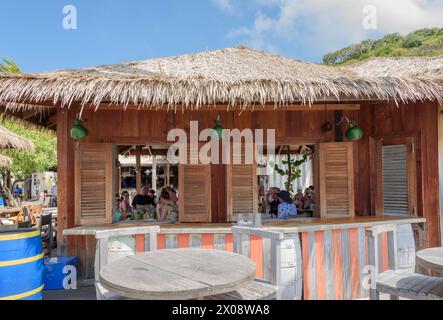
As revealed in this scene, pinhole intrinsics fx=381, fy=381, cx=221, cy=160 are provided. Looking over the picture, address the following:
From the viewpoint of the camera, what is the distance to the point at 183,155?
591 cm

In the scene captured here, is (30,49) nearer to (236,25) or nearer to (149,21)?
(149,21)

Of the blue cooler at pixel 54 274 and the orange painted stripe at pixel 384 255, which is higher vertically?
A: the orange painted stripe at pixel 384 255

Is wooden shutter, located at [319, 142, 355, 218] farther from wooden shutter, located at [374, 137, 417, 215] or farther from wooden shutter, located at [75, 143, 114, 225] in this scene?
wooden shutter, located at [75, 143, 114, 225]

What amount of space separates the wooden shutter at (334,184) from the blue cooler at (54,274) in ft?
12.8

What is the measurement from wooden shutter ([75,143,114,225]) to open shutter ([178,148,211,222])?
109 centimetres

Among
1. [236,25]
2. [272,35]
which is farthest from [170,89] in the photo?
[272,35]

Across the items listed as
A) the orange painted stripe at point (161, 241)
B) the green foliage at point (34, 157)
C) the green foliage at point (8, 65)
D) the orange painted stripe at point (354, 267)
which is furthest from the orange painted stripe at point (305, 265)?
the green foliage at point (8, 65)

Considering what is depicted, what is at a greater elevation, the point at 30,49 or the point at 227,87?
the point at 30,49

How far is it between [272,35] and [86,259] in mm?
14418

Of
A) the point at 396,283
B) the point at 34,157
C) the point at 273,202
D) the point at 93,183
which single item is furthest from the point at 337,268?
the point at 34,157

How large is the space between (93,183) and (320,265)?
3.46 m

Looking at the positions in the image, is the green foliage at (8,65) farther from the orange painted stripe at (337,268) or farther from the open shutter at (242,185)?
the orange painted stripe at (337,268)

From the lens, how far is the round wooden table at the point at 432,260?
9.34 ft

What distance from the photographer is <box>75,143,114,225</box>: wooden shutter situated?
5672 mm
